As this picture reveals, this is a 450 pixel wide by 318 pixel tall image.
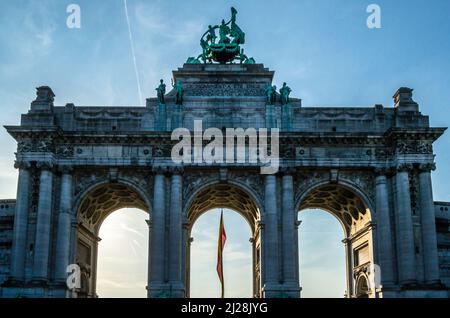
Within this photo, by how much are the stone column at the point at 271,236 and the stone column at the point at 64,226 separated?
13.6 metres

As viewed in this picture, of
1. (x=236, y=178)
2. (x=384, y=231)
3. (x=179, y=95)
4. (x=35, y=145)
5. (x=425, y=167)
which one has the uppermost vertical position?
(x=179, y=95)

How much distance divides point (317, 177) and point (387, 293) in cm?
930

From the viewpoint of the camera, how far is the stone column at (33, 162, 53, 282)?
43594 mm

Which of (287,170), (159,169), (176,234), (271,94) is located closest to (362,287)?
(287,170)

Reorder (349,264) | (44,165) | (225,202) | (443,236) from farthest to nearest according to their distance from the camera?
1. (225,202)
2. (349,264)
3. (443,236)
4. (44,165)

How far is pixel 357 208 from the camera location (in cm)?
4916

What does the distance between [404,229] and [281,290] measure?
30.8ft

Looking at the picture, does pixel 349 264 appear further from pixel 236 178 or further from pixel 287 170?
pixel 236 178

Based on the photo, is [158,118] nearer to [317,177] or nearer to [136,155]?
[136,155]

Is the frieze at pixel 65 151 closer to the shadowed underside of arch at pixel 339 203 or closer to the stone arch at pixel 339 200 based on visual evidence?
the stone arch at pixel 339 200

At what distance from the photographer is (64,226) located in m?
45.2
